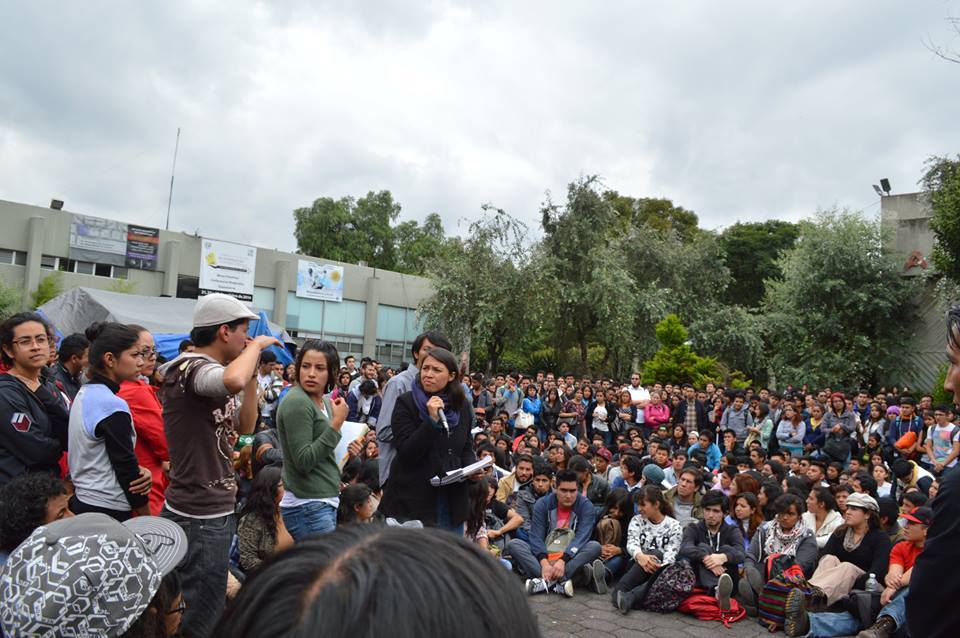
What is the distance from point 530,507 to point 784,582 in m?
2.72

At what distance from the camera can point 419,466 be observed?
3.61 m

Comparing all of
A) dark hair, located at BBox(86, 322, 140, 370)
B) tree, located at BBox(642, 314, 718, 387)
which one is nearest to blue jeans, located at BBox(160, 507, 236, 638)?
dark hair, located at BBox(86, 322, 140, 370)

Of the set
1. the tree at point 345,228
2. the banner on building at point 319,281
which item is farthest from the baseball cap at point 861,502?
the tree at point 345,228

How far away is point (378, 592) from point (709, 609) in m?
6.28

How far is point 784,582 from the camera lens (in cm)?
584

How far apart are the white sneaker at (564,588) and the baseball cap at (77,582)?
5318 millimetres

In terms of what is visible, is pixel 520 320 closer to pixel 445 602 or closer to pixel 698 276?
pixel 698 276

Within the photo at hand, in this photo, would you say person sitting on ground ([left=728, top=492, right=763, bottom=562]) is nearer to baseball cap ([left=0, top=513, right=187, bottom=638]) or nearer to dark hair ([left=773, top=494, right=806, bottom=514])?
dark hair ([left=773, top=494, right=806, bottom=514])

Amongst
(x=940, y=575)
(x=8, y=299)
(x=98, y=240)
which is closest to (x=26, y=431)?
(x=940, y=575)

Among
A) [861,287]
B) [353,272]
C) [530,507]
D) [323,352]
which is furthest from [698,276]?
[323,352]

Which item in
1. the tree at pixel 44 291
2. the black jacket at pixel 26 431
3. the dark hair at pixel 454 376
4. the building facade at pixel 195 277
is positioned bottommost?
the black jacket at pixel 26 431

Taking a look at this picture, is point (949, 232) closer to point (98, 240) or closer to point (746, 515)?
point (746, 515)

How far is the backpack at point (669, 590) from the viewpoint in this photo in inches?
240

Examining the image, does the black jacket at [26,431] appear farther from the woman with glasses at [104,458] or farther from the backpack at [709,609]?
the backpack at [709,609]
